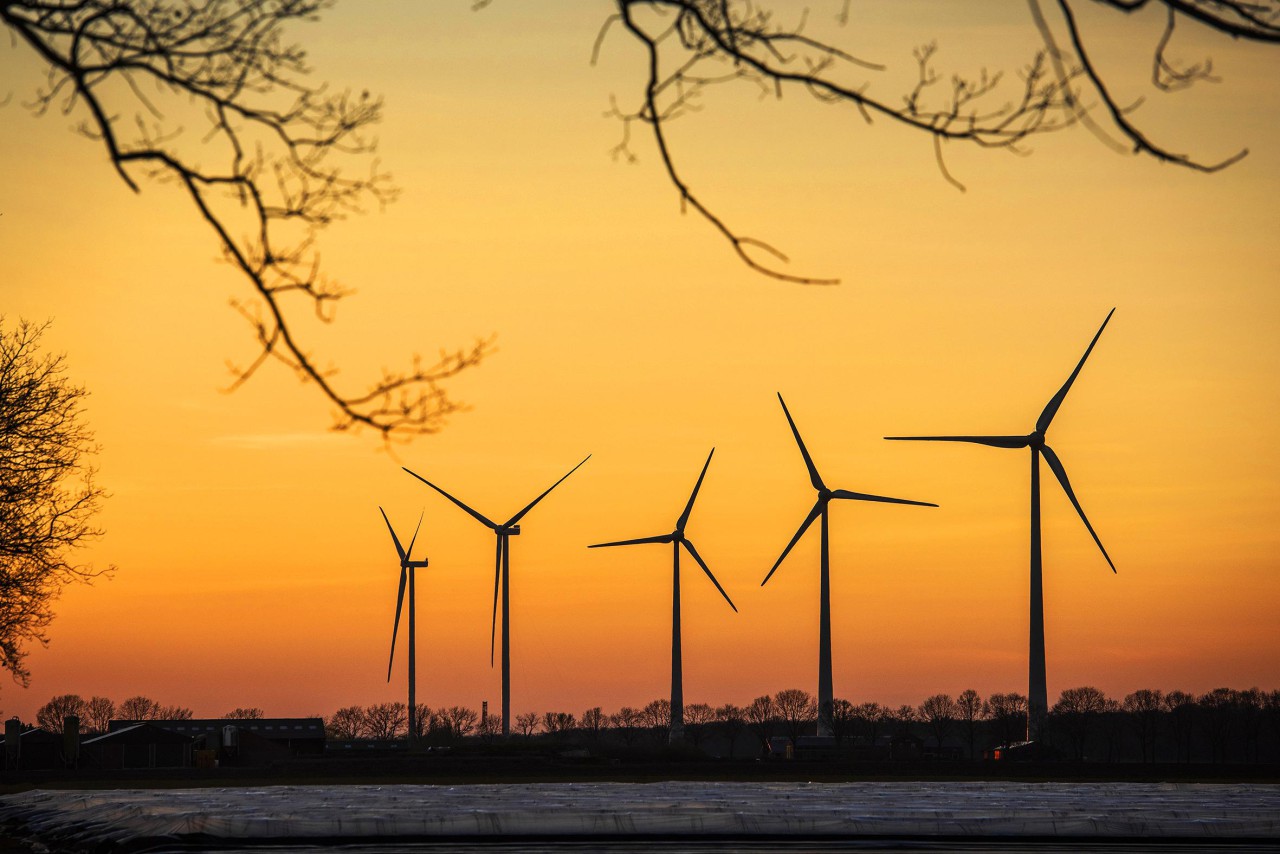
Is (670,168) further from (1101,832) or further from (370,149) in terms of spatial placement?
(1101,832)

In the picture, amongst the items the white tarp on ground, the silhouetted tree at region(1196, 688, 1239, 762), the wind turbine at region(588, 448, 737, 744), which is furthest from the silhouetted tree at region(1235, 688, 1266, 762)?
the white tarp on ground

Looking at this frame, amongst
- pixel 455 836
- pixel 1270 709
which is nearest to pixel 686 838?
pixel 455 836

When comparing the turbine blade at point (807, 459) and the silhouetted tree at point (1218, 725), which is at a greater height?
the turbine blade at point (807, 459)

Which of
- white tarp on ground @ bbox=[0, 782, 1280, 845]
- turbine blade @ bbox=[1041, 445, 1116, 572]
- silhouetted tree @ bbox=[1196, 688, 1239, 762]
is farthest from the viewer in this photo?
silhouetted tree @ bbox=[1196, 688, 1239, 762]

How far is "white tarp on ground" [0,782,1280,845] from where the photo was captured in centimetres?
2911

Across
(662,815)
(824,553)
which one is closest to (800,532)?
(824,553)

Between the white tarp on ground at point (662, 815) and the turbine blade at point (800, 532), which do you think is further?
the turbine blade at point (800, 532)

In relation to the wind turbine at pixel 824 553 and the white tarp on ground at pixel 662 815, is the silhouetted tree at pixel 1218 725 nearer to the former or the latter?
the wind turbine at pixel 824 553

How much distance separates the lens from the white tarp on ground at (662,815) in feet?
95.5

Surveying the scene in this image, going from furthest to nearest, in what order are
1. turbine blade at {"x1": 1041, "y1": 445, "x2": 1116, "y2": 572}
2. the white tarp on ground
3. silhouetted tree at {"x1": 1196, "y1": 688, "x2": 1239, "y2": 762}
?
silhouetted tree at {"x1": 1196, "y1": 688, "x2": 1239, "y2": 762} → turbine blade at {"x1": 1041, "y1": 445, "x2": 1116, "y2": 572} → the white tarp on ground

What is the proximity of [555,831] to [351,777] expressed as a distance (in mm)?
54052

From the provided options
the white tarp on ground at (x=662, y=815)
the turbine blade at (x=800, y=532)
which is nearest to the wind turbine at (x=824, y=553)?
the turbine blade at (x=800, y=532)

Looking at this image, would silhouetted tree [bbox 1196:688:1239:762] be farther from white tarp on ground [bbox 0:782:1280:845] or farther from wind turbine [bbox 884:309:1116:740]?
white tarp on ground [bbox 0:782:1280:845]

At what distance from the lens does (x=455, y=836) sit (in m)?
29.0
